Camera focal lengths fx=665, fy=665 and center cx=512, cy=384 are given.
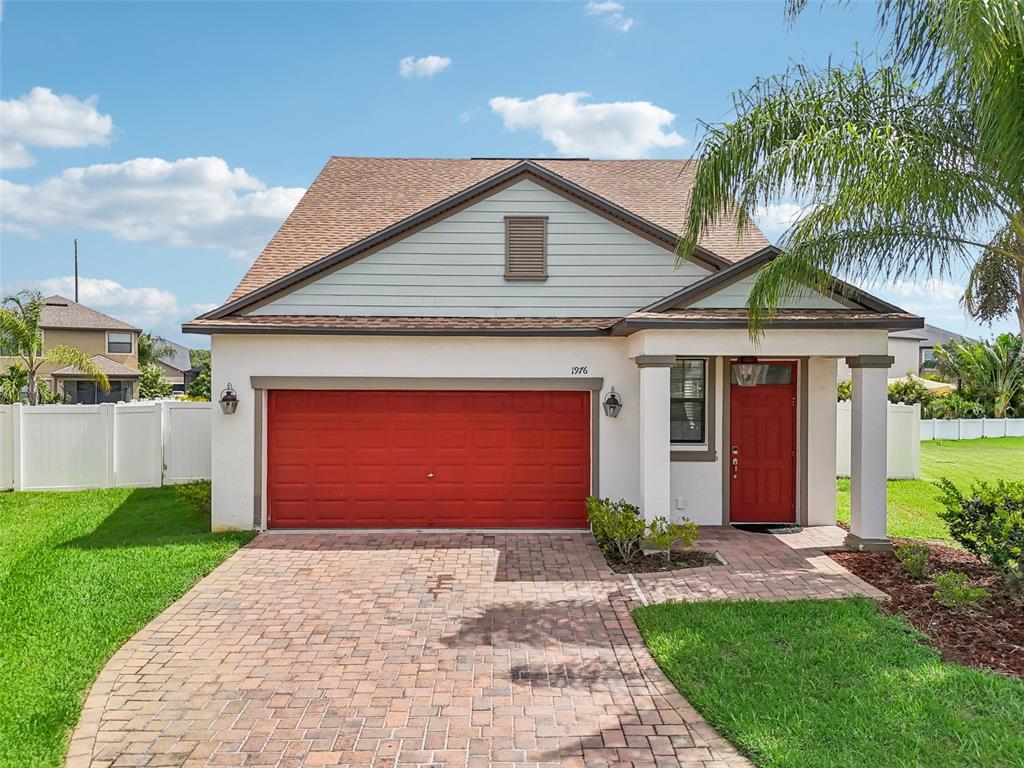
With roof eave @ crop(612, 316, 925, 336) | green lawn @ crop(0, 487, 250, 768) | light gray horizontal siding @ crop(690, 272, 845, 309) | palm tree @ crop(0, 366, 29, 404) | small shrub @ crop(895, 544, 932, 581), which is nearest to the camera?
green lawn @ crop(0, 487, 250, 768)

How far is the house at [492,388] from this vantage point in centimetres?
1028

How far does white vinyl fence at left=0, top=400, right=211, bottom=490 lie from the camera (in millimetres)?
12727

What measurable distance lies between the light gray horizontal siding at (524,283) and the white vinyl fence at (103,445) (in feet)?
19.1

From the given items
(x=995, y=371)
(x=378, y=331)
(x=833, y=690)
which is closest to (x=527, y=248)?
(x=378, y=331)

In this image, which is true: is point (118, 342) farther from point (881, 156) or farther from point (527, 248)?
point (881, 156)

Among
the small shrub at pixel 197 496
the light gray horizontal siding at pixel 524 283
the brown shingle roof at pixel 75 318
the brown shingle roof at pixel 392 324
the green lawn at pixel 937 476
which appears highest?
the brown shingle roof at pixel 75 318

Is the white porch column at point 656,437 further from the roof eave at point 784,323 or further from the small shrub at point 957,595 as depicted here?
the small shrub at point 957,595

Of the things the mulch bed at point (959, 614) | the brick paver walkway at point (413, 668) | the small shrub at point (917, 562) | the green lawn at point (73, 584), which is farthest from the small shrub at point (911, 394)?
the green lawn at point (73, 584)

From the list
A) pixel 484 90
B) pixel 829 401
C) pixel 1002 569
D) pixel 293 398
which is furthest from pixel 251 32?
pixel 1002 569

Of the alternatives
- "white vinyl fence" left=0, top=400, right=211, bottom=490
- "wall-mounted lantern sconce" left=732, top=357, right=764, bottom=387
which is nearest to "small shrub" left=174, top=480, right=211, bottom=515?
"white vinyl fence" left=0, top=400, right=211, bottom=490

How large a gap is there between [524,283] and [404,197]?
4186 millimetres

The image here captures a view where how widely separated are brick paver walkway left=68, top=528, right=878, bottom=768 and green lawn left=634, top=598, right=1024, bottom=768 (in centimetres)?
28

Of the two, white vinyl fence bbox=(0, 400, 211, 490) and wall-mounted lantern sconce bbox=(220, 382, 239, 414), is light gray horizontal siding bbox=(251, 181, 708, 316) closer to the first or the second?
wall-mounted lantern sconce bbox=(220, 382, 239, 414)

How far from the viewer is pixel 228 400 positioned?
10.1m
